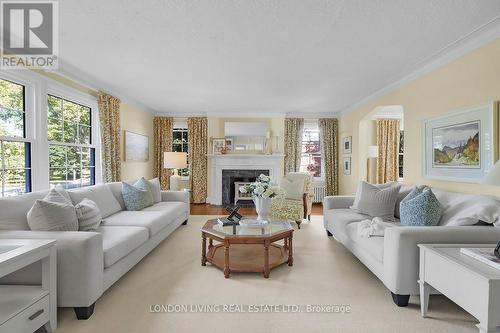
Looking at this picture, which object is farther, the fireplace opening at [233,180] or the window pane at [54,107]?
the fireplace opening at [233,180]

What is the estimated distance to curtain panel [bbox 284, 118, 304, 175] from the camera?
7.03 metres

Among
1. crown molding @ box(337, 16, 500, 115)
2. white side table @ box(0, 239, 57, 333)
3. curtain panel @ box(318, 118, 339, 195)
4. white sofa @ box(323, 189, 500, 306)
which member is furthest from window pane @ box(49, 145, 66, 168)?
curtain panel @ box(318, 118, 339, 195)

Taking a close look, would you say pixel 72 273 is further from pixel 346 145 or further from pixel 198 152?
pixel 346 145

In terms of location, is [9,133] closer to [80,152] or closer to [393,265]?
[80,152]

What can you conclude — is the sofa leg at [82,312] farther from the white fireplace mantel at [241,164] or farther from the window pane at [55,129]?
the white fireplace mantel at [241,164]

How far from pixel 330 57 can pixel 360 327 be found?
2882mm

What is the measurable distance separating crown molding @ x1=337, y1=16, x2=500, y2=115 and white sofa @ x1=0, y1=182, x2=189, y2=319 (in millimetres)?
3956

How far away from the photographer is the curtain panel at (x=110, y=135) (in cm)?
472

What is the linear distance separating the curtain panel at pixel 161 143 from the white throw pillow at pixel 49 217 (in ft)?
15.4

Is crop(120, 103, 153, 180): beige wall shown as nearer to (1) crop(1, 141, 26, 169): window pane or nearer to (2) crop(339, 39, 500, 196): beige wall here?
(1) crop(1, 141, 26, 169): window pane

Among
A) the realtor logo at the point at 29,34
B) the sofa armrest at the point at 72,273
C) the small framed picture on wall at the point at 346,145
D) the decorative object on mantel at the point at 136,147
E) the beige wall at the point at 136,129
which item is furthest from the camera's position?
the small framed picture on wall at the point at 346,145

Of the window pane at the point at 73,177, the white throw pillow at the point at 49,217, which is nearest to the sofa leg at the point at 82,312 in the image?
the white throw pillow at the point at 49,217

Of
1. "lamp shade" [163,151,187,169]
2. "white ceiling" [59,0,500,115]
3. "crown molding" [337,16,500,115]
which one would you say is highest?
"white ceiling" [59,0,500,115]

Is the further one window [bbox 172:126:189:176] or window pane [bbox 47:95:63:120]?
window [bbox 172:126:189:176]
